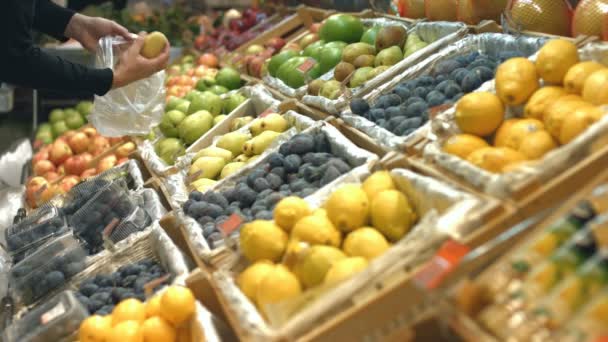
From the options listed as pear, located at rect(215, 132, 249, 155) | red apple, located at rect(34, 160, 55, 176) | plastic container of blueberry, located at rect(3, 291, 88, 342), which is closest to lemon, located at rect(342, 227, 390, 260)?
plastic container of blueberry, located at rect(3, 291, 88, 342)

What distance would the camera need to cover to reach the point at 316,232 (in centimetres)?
166

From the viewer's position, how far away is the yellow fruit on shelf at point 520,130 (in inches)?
66.2

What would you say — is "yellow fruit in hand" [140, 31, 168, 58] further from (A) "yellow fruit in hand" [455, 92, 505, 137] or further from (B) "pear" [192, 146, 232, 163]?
(A) "yellow fruit in hand" [455, 92, 505, 137]

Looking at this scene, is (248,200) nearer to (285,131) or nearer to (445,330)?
(285,131)

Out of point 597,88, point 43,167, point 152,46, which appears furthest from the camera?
point 43,167

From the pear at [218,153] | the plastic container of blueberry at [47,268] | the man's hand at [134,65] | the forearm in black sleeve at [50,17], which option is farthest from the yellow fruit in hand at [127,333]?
the forearm in black sleeve at [50,17]

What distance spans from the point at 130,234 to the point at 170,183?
1.14 feet

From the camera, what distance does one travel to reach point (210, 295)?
6.53 feet

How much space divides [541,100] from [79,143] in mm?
3433

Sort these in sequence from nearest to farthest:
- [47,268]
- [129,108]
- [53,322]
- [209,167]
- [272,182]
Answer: [53,322]
[272,182]
[47,268]
[209,167]
[129,108]

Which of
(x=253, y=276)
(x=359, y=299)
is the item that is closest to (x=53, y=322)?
(x=253, y=276)

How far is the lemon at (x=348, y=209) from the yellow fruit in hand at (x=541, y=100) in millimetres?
518

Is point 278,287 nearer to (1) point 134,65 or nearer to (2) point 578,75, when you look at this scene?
(2) point 578,75

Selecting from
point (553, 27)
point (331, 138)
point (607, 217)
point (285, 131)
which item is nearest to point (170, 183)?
point (285, 131)
